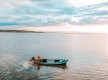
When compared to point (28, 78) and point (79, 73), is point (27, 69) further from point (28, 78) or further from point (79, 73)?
point (79, 73)

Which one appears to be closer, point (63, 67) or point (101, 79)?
point (101, 79)

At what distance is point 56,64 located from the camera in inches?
2429

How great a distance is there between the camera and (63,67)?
59625mm

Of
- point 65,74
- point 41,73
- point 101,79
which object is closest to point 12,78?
point 41,73

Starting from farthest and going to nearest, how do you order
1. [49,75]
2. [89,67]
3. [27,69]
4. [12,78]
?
[89,67] → [27,69] → [49,75] → [12,78]

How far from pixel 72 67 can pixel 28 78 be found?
57.7 feet

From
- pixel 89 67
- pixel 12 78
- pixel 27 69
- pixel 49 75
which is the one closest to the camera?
pixel 12 78

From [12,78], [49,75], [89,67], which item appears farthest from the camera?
[89,67]

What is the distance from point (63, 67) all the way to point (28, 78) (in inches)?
648

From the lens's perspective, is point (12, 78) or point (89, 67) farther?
point (89, 67)

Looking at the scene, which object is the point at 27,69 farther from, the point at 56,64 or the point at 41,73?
the point at 56,64

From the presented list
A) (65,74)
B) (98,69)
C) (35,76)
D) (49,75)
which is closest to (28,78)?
(35,76)

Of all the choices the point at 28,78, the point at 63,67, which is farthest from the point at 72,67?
the point at 28,78

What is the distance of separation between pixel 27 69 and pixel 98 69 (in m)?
19.7
